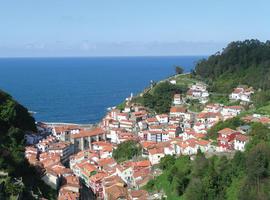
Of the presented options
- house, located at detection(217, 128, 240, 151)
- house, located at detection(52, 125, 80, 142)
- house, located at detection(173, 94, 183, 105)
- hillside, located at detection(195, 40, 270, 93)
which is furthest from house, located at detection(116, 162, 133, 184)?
hillside, located at detection(195, 40, 270, 93)

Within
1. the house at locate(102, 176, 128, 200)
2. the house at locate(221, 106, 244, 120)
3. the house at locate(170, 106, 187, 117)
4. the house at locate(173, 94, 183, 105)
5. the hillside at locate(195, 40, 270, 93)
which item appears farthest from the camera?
the hillside at locate(195, 40, 270, 93)

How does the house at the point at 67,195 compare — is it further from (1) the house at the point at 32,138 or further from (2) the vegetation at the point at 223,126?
(2) the vegetation at the point at 223,126

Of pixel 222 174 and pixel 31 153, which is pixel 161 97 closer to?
pixel 31 153

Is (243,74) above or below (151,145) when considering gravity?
above

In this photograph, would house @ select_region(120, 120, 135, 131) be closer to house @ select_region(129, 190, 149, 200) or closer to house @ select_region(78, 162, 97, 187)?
house @ select_region(78, 162, 97, 187)

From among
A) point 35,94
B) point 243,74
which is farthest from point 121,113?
point 35,94

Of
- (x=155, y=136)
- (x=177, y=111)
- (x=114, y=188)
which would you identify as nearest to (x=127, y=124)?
(x=177, y=111)

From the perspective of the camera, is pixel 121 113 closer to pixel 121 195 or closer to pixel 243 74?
pixel 243 74
